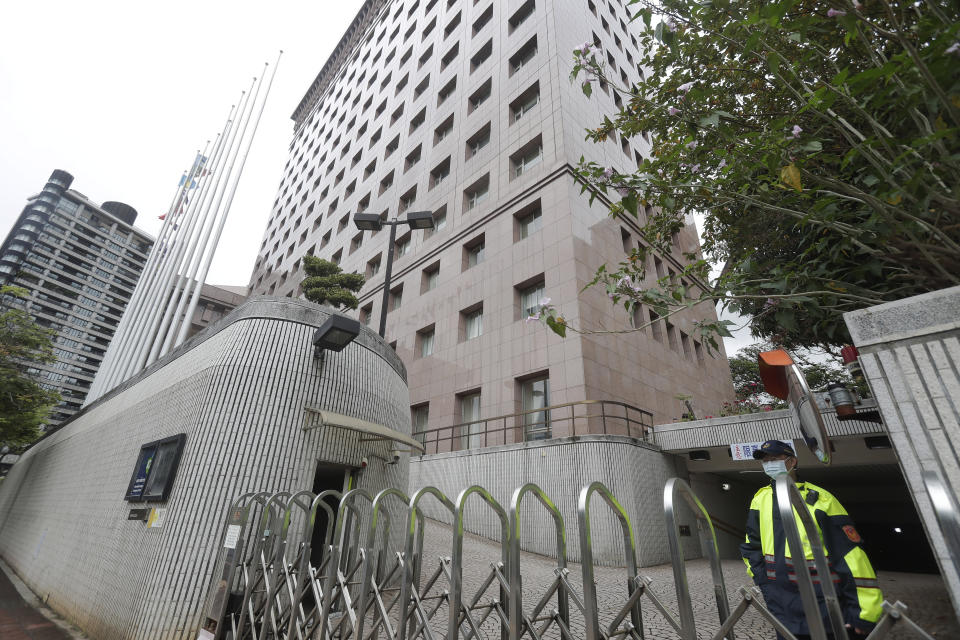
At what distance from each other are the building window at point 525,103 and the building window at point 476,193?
3038 mm

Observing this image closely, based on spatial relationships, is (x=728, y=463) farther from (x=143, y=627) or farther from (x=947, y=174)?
(x=143, y=627)

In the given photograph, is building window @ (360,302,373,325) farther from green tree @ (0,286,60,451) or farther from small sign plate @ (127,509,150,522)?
small sign plate @ (127,509,150,522)

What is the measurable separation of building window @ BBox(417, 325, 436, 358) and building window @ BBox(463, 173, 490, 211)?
228 inches

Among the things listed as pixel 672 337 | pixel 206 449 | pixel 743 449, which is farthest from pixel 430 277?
pixel 206 449

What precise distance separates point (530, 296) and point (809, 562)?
546 inches

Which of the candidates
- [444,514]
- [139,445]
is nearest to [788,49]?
[139,445]

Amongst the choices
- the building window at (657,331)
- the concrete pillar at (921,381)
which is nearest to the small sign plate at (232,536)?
the concrete pillar at (921,381)

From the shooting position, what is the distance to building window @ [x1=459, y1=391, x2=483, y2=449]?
1531 centimetres

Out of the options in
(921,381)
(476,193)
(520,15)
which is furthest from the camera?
(520,15)

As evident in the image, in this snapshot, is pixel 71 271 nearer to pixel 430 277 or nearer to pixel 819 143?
pixel 430 277

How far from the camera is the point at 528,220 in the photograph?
17859 mm

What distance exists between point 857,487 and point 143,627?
1979 cm

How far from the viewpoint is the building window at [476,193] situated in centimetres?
2025

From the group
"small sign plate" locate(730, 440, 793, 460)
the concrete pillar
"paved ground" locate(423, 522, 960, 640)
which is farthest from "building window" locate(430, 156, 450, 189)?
the concrete pillar
